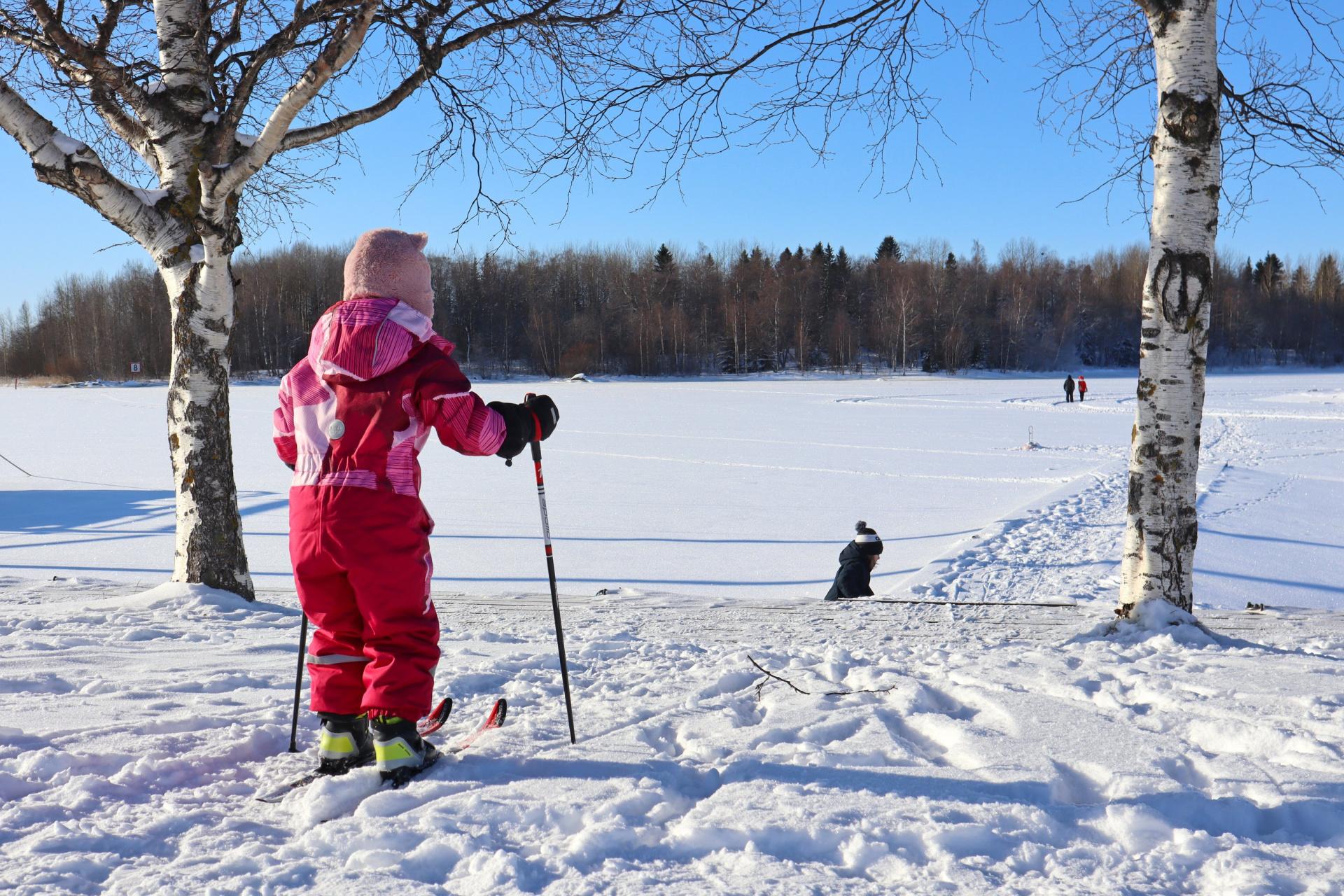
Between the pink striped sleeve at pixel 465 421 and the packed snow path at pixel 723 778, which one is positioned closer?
the packed snow path at pixel 723 778

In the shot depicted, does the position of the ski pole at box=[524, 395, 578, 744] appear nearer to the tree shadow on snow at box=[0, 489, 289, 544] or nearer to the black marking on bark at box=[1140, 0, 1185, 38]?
the black marking on bark at box=[1140, 0, 1185, 38]

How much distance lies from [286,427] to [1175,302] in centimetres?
393

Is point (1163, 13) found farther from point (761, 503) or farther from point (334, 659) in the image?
point (761, 503)

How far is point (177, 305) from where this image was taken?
5.08m

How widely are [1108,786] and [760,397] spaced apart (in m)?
36.0

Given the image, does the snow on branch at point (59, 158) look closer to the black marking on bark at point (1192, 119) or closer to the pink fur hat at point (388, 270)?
the pink fur hat at point (388, 270)

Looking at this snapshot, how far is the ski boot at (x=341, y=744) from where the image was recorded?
2607 millimetres

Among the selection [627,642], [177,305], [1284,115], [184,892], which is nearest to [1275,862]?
[184,892]

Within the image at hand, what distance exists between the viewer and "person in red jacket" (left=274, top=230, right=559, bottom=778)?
2510mm

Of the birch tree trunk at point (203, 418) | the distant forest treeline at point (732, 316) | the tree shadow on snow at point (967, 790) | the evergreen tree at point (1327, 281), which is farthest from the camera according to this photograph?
the evergreen tree at point (1327, 281)

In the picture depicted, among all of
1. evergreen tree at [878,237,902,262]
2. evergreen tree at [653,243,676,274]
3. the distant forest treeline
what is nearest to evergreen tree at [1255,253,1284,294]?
the distant forest treeline

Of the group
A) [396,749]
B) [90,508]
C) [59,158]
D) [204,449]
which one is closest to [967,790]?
[396,749]

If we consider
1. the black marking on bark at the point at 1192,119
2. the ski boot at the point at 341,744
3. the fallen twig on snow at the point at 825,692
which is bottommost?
the fallen twig on snow at the point at 825,692

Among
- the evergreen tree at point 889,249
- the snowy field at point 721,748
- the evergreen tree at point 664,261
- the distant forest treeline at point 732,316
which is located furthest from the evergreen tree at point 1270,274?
the snowy field at point 721,748
